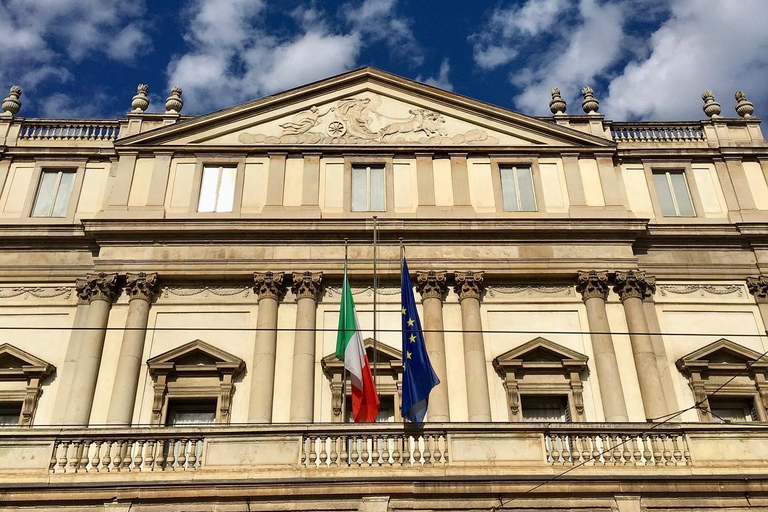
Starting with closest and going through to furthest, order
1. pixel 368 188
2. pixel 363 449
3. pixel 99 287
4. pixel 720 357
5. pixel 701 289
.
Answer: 1. pixel 363 449
2. pixel 720 357
3. pixel 99 287
4. pixel 701 289
5. pixel 368 188

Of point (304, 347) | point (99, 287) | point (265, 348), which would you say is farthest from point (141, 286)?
point (304, 347)

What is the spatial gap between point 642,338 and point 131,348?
530 inches

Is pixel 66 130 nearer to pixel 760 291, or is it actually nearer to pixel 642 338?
pixel 642 338

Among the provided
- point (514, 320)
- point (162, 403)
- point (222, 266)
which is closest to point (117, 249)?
point (222, 266)

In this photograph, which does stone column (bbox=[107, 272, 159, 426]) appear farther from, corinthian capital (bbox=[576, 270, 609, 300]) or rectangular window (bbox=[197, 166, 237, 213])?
corinthian capital (bbox=[576, 270, 609, 300])

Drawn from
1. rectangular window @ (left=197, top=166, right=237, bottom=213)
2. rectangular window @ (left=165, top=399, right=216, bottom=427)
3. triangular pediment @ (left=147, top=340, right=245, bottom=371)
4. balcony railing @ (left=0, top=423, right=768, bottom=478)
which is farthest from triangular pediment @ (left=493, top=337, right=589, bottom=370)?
rectangular window @ (left=197, top=166, right=237, bottom=213)

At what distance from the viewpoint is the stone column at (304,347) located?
2072 cm

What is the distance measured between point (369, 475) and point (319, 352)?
6706mm

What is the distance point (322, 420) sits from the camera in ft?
68.6

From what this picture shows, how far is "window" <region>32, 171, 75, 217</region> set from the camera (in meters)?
24.9

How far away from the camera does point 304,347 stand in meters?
A: 21.7

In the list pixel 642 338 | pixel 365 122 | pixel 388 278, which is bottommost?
pixel 642 338

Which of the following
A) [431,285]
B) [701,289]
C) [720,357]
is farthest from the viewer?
[701,289]

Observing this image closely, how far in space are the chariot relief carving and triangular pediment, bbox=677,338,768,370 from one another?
8.82 m
